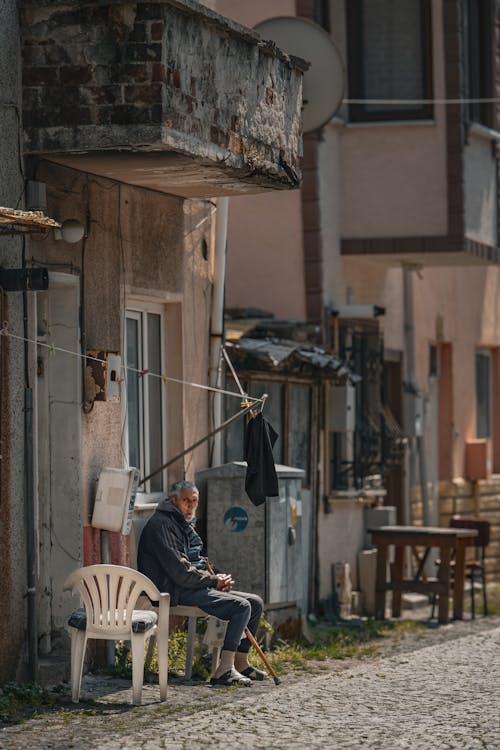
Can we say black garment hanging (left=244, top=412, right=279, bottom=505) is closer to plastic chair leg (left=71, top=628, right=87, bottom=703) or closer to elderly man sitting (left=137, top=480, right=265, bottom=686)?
elderly man sitting (left=137, top=480, right=265, bottom=686)

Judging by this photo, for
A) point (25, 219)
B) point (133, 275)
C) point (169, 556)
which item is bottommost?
point (169, 556)

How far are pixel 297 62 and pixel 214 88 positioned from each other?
156cm

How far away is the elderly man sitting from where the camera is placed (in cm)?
1248

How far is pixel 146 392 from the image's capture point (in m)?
14.5

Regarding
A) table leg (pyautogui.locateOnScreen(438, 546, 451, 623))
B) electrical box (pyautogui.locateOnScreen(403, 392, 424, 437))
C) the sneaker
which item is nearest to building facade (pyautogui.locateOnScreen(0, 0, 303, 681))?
the sneaker

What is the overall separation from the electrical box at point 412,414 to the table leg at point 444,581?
126 inches

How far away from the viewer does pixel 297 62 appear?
14164mm

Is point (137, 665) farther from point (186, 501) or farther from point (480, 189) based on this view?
point (480, 189)

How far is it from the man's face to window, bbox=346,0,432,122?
745 cm

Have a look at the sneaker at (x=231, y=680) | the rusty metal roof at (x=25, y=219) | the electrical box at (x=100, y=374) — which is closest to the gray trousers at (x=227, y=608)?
the sneaker at (x=231, y=680)

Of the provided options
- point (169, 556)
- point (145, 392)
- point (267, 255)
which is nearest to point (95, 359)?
point (169, 556)

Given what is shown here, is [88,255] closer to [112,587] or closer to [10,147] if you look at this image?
[10,147]

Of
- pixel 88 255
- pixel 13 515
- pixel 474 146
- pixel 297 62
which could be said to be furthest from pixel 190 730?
pixel 474 146

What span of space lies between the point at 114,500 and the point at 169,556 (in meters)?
0.63
